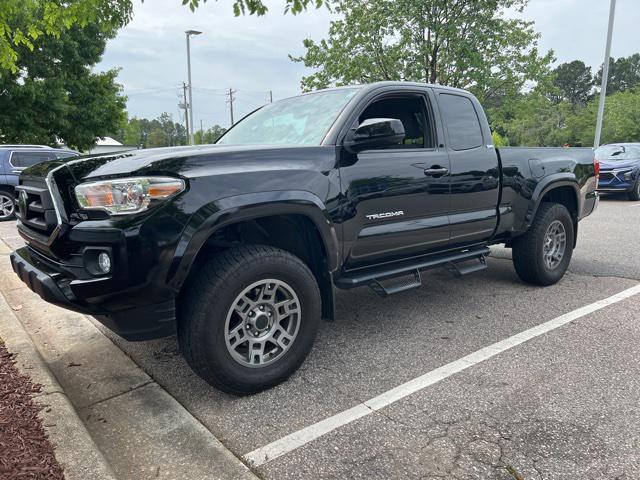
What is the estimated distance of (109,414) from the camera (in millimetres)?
2752

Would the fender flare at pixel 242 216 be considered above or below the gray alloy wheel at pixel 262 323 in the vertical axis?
above

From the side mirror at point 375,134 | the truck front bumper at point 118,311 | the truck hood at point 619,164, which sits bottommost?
the truck front bumper at point 118,311

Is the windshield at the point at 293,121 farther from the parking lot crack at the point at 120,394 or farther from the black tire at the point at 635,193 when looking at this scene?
the black tire at the point at 635,193

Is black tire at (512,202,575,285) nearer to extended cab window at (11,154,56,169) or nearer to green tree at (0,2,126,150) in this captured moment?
extended cab window at (11,154,56,169)

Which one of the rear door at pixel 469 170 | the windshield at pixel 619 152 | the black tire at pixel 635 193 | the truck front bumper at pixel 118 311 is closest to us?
the truck front bumper at pixel 118 311

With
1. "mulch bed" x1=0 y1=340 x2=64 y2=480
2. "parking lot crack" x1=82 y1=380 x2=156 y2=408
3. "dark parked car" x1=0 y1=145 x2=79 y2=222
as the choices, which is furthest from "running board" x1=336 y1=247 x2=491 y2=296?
"dark parked car" x1=0 y1=145 x2=79 y2=222

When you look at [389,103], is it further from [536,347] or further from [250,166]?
[536,347]

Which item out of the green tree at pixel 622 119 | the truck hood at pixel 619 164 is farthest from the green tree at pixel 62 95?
the green tree at pixel 622 119

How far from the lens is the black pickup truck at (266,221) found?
2.49 metres

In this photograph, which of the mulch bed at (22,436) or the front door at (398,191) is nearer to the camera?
the mulch bed at (22,436)

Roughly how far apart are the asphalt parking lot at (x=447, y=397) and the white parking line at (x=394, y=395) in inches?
0.4

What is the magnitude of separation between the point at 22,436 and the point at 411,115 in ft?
11.5

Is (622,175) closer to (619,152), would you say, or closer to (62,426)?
Answer: (619,152)

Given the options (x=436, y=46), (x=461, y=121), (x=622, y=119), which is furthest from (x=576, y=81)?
(x=461, y=121)
